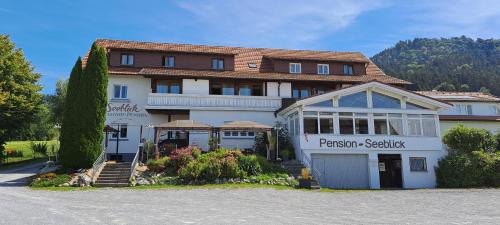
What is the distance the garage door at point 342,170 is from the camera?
81.4ft

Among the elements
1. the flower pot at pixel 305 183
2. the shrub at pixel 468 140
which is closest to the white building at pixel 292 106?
the shrub at pixel 468 140

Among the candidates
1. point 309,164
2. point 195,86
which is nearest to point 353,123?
point 309,164

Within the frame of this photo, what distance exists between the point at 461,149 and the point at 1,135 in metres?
33.6

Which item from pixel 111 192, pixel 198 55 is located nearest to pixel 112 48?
pixel 198 55

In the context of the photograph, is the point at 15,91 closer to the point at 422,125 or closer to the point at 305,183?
the point at 305,183

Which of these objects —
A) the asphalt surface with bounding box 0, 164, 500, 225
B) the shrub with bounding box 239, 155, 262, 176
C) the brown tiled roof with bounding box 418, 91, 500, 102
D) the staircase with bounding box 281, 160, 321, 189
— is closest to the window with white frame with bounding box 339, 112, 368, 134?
the staircase with bounding box 281, 160, 321, 189

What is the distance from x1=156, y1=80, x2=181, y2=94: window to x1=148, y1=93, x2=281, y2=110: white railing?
1.36 m

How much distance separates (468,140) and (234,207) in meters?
19.1

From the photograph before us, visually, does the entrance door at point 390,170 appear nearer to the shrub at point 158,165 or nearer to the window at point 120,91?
the shrub at point 158,165

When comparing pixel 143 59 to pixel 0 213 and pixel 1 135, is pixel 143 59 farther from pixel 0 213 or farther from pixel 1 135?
pixel 0 213

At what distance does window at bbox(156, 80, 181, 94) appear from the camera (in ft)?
96.4

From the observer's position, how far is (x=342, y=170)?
82.5ft

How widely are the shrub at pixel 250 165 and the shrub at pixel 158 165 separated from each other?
4.52 m

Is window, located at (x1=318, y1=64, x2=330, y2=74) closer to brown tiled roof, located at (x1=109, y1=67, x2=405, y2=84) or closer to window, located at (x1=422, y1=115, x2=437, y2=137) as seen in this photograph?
brown tiled roof, located at (x1=109, y1=67, x2=405, y2=84)
